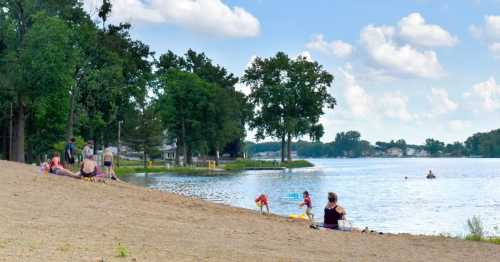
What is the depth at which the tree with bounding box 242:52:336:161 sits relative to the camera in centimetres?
12106

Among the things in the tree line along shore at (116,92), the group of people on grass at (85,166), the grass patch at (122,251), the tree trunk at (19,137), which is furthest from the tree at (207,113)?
the grass patch at (122,251)

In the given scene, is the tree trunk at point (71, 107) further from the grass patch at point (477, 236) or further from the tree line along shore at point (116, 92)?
the grass patch at point (477, 236)

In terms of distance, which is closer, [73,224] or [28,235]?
[28,235]

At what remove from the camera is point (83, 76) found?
6247 centimetres

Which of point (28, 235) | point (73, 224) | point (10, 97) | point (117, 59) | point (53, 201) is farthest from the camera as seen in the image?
point (117, 59)

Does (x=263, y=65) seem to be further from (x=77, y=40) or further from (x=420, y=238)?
(x=420, y=238)

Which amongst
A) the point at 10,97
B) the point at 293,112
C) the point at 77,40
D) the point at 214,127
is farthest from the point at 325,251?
the point at 293,112

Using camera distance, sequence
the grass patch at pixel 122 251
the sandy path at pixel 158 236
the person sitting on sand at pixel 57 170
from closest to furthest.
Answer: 1. the grass patch at pixel 122 251
2. the sandy path at pixel 158 236
3. the person sitting on sand at pixel 57 170

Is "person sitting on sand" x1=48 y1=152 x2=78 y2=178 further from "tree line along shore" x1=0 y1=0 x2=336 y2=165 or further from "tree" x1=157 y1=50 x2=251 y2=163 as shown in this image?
"tree" x1=157 y1=50 x2=251 y2=163

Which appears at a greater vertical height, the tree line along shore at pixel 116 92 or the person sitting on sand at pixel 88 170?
the tree line along shore at pixel 116 92

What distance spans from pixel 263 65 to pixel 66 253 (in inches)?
4488

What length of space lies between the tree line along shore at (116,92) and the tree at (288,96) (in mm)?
180

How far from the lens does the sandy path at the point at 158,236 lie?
521 inches

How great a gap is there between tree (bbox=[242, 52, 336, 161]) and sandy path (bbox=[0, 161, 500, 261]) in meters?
95.8
